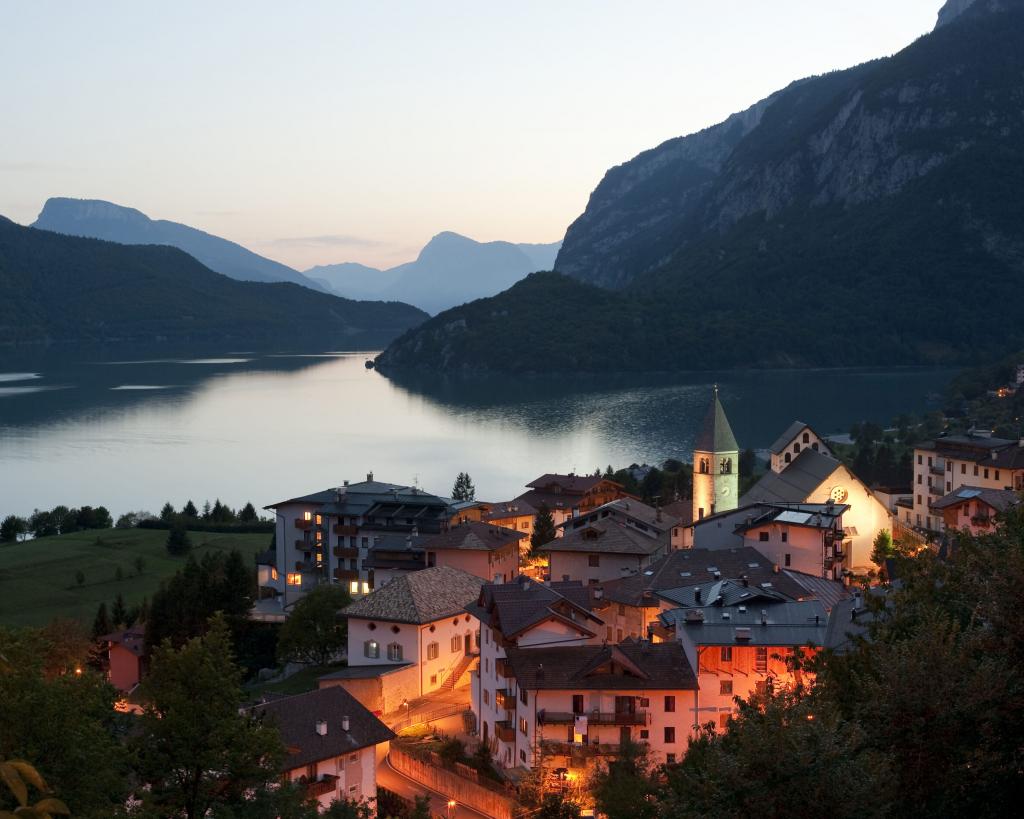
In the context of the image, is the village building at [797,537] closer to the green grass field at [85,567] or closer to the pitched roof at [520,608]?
the pitched roof at [520,608]

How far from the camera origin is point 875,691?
37.8 feet

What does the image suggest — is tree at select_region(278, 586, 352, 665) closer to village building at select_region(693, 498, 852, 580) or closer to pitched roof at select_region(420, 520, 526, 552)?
pitched roof at select_region(420, 520, 526, 552)

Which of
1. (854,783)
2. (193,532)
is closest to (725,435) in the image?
(193,532)

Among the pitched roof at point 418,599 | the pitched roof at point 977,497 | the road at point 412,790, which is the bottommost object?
the road at point 412,790

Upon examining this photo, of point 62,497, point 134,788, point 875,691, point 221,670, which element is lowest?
point 62,497

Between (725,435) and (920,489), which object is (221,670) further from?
(920,489)

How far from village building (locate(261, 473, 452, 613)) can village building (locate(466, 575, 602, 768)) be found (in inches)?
656

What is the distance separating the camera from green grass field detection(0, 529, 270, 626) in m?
47.4

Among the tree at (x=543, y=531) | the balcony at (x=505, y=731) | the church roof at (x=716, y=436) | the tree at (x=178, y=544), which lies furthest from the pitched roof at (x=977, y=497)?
the tree at (x=178, y=544)

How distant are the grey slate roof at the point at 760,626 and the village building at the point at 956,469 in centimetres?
2480

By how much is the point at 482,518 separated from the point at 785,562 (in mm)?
16188

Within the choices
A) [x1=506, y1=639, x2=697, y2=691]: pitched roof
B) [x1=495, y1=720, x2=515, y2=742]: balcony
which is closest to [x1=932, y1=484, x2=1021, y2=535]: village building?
[x1=506, y1=639, x2=697, y2=691]: pitched roof

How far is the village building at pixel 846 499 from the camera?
1618 inches

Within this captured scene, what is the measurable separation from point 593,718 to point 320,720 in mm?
5333
